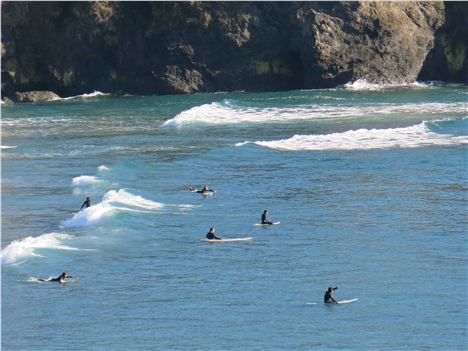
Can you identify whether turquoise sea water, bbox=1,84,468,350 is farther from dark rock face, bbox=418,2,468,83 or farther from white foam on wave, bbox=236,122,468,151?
dark rock face, bbox=418,2,468,83

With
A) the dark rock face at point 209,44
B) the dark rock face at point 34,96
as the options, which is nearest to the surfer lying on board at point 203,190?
the dark rock face at point 209,44

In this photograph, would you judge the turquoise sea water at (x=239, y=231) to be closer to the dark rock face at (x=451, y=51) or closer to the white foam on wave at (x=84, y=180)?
the white foam on wave at (x=84, y=180)

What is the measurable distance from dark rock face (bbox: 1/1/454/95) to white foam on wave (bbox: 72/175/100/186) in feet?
115

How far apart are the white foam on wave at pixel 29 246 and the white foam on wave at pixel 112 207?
104 inches

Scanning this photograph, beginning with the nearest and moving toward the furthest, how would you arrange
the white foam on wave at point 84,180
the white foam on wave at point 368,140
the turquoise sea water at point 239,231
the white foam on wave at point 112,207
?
the turquoise sea water at point 239,231
the white foam on wave at point 112,207
the white foam on wave at point 84,180
the white foam on wave at point 368,140

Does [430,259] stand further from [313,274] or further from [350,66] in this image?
[350,66]

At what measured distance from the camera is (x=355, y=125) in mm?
69375

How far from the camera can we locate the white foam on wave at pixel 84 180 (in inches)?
2100

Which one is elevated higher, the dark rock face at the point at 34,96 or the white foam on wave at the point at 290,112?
the dark rock face at the point at 34,96

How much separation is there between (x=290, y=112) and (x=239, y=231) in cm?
3545

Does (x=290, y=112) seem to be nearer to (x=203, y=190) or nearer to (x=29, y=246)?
(x=203, y=190)

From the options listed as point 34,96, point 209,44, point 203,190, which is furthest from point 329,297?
point 34,96

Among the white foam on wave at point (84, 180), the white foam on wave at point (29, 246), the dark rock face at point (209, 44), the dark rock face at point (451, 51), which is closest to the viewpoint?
the white foam on wave at point (29, 246)

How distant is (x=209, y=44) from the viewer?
88.9 metres
